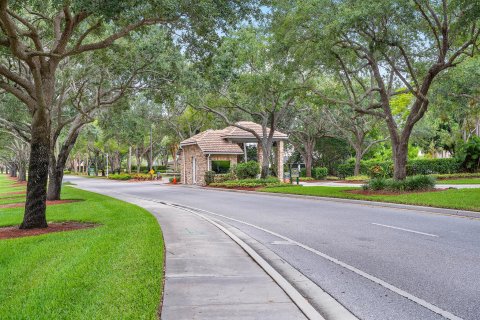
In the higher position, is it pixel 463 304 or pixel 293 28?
pixel 293 28

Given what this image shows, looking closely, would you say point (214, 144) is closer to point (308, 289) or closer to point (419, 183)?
point (419, 183)

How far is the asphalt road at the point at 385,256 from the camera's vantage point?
539 centimetres

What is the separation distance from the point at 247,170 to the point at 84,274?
29158mm

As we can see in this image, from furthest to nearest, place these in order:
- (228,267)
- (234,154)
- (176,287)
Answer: (234,154) → (228,267) → (176,287)

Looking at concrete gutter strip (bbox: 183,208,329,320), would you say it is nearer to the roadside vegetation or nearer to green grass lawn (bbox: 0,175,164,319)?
green grass lawn (bbox: 0,175,164,319)

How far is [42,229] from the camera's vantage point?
39.7ft

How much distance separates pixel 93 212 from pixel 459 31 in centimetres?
1615

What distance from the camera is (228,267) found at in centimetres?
728

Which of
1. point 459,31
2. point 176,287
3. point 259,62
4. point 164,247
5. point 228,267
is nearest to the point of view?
point 176,287

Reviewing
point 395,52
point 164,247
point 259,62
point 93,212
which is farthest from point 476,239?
point 259,62

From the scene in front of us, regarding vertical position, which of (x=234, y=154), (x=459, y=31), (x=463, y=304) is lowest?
(x=463, y=304)

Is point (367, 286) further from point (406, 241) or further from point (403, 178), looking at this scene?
point (403, 178)

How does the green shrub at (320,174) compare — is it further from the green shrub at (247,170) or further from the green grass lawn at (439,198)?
the green grass lawn at (439,198)

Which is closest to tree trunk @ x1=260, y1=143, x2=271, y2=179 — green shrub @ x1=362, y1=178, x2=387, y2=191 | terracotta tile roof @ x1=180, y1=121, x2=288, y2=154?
terracotta tile roof @ x1=180, y1=121, x2=288, y2=154
